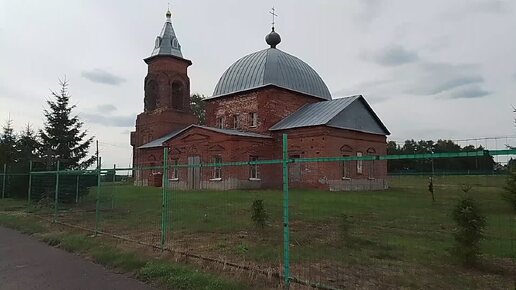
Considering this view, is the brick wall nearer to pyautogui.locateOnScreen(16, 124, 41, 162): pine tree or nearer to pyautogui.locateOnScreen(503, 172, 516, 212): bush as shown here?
pyautogui.locateOnScreen(16, 124, 41, 162): pine tree

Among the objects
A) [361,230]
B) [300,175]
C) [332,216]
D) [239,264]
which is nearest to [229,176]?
[300,175]

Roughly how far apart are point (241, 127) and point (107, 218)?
20606mm

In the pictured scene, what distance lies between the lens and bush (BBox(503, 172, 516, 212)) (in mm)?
4870

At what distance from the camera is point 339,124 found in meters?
28.6

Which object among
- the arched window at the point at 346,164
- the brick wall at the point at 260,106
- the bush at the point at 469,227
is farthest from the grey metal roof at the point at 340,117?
the bush at the point at 469,227

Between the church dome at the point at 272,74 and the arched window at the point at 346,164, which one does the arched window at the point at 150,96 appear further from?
the arched window at the point at 346,164

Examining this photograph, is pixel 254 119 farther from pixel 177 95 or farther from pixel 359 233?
pixel 359 233

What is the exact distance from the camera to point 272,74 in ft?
110

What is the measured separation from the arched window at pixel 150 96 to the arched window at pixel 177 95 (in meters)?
1.92

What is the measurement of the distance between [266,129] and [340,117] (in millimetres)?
5856

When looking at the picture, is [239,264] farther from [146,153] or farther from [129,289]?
[146,153]

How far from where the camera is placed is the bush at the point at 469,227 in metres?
6.82

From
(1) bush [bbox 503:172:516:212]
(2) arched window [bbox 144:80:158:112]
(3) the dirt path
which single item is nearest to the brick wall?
(2) arched window [bbox 144:80:158:112]

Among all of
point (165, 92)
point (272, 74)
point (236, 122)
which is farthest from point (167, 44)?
point (272, 74)
